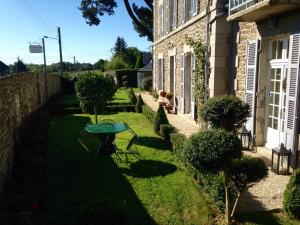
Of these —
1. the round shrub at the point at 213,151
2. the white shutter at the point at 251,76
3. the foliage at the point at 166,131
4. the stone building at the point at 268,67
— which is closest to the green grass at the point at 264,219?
the round shrub at the point at 213,151

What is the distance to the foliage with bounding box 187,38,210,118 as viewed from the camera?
916 cm

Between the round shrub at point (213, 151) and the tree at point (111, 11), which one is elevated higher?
the tree at point (111, 11)

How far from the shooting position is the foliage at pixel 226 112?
21.4 ft

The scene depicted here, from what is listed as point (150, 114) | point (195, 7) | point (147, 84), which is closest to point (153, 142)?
point (150, 114)

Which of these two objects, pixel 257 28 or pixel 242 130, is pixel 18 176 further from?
pixel 257 28

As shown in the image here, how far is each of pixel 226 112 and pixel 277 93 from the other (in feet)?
3.96

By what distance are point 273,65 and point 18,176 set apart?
583cm

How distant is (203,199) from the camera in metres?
4.87

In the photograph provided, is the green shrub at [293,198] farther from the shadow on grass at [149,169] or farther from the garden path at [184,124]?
the garden path at [184,124]

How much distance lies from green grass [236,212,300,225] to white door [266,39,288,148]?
6.98 ft

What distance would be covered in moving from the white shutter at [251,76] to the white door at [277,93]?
13.0 inches

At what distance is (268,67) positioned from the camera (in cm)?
686

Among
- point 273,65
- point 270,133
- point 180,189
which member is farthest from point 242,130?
point 180,189

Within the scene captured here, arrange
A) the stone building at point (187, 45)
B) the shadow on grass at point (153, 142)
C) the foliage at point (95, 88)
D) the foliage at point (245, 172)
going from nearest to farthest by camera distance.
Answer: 1. the foliage at point (245, 172)
2. the stone building at point (187, 45)
3. the shadow on grass at point (153, 142)
4. the foliage at point (95, 88)
